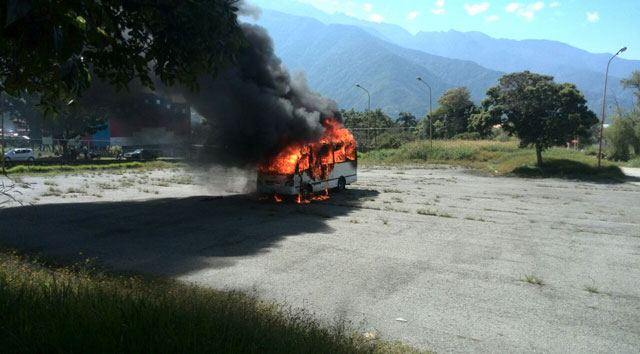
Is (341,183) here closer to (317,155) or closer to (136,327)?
(317,155)

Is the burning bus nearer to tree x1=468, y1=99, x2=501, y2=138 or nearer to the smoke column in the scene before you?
the smoke column

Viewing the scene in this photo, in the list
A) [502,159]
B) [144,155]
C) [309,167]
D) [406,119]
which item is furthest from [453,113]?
[309,167]

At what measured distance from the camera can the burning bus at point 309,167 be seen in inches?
602

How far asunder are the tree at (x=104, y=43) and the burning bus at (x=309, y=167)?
23.8 ft

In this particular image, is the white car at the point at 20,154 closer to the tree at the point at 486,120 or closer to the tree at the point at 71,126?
the tree at the point at 71,126

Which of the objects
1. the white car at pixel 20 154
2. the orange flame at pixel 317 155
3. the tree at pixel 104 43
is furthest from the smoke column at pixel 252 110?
the white car at pixel 20 154

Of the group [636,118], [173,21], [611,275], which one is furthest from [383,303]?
[636,118]

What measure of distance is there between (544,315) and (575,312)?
1.80 ft

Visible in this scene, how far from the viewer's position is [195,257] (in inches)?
343

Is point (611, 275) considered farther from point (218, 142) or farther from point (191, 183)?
point (191, 183)

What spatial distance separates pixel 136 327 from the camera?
11.0 ft

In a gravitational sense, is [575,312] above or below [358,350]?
below

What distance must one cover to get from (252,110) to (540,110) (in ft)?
69.9

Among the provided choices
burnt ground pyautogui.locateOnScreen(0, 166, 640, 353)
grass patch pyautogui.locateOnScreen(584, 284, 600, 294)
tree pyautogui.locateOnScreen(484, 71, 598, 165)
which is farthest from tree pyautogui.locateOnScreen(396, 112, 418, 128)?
grass patch pyautogui.locateOnScreen(584, 284, 600, 294)
